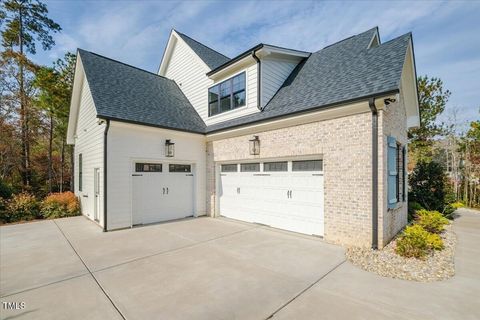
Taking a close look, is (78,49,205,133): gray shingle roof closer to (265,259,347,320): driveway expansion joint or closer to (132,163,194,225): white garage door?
(132,163,194,225): white garage door

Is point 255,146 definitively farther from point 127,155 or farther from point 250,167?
point 127,155

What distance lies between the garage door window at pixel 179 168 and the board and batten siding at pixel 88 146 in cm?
239

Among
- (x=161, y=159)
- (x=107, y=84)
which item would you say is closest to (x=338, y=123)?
(x=161, y=159)

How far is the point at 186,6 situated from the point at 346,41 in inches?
256

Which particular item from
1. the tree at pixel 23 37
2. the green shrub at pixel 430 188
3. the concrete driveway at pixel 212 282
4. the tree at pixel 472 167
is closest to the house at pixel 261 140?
the concrete driveway at pixel 212 282

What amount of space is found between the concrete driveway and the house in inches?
53.6

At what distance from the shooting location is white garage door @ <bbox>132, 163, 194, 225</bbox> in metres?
8.16

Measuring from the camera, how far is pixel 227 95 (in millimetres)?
9750

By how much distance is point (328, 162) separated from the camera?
610 centimetres

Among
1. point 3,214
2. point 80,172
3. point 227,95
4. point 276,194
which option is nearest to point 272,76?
point 227,95

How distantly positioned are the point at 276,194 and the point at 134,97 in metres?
6.86

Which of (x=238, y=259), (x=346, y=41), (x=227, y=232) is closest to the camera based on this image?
(x=238, y=259)

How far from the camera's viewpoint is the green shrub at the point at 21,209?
9266 millimetres

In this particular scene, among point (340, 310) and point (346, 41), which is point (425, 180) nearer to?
point (346, 41)
